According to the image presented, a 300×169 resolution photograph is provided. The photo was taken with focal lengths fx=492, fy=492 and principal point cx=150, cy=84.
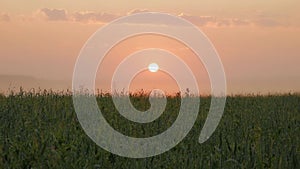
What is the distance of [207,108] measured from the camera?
1572 centimetres

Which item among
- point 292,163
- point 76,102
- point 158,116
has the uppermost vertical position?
point 76,102

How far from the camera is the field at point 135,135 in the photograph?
24.7 ft

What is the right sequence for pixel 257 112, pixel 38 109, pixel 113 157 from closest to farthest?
1. pixel 113 157
2. pixel 38 109
3. pixel 257 112

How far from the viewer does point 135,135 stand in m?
10.2

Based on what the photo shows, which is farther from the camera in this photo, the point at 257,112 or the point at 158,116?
the point at 257,112

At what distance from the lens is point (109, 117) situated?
1241cm

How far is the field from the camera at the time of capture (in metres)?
7.53

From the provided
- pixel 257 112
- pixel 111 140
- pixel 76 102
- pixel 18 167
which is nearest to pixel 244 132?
pixel 111 140

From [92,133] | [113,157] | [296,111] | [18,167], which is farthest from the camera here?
[296,111]

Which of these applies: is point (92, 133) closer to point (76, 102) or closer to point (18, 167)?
point (18, 167)

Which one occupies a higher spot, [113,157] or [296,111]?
[296,111]

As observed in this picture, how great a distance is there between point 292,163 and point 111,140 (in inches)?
126

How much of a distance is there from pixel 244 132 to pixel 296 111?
5774 millimetres

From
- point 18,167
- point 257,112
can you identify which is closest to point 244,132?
point 257,112
